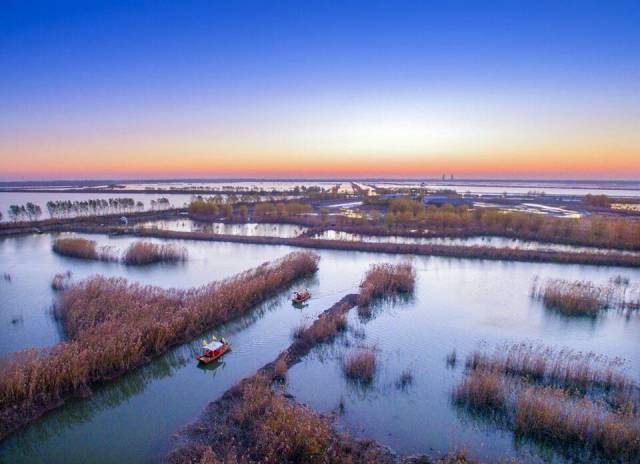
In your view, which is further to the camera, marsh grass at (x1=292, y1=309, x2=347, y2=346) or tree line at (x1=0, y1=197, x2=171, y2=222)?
tree line at (x1=0, y1=197, x2=171, y2=222)

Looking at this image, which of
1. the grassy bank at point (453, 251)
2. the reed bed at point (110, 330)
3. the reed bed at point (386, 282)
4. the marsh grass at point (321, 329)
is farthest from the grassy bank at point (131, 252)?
the marsh grass at point (321, 329)

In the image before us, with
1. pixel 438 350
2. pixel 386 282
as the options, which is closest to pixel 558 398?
pixel 438 350

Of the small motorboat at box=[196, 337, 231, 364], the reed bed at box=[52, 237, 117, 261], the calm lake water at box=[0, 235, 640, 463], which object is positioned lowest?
the calm lake water at box=[0, 235, 640, 463]

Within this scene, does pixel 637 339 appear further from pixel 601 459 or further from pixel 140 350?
pixel 140 350

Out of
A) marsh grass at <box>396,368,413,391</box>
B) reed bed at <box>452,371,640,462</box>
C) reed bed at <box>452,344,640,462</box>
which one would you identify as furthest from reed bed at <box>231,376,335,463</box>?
reed bed at <box>452,344,640,462</box>

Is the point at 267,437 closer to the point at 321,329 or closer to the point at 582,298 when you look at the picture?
the point at 321,329

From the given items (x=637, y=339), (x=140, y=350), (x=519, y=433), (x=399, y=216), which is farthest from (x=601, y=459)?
(x=399, y=216)

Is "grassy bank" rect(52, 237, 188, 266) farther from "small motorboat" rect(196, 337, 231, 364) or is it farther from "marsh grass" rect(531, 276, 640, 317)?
"marsh grass" rect(531, 276, 640, 317)
